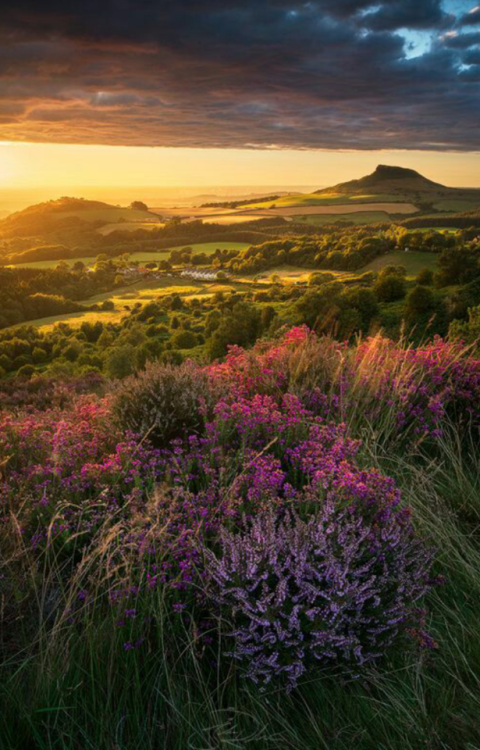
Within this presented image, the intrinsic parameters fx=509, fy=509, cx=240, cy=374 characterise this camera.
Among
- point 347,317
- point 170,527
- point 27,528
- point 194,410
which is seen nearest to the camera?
point 170,527

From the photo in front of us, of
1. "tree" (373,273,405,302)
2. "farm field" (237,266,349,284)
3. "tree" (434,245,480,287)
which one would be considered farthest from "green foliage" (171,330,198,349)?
"farm field" (237,266,349,284)

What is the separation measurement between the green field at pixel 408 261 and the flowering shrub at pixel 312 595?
84.1 metres

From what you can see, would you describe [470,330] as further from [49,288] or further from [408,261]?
[49,288]

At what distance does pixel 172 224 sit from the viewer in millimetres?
191000

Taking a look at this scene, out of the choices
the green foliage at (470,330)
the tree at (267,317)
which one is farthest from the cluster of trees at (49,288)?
the green foliage at (470,330)

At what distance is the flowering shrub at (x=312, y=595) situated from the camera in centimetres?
234

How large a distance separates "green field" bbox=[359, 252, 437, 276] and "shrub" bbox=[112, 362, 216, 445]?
8192 centimetres

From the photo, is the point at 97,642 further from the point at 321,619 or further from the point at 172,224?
the point at 172,224

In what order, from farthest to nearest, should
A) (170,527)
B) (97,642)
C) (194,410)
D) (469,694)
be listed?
(194,410), (170,527), (97,642), (469,694)

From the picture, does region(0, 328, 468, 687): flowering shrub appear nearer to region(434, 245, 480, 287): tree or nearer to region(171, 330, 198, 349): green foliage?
region(434, 245, 480, 287): tree

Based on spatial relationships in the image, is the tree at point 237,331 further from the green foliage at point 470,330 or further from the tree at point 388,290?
the green foliage at point 470,330

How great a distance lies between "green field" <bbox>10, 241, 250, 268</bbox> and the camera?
544ft

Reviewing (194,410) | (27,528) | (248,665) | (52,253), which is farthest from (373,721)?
(52,253)

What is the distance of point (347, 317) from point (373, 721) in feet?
98.3
